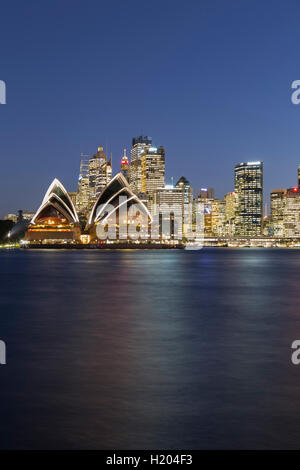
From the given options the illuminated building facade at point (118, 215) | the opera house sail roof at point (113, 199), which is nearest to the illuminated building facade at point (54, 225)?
the illuminated building facade at point (118, 215)

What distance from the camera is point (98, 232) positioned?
154 meters

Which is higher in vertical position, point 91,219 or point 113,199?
point 113,199

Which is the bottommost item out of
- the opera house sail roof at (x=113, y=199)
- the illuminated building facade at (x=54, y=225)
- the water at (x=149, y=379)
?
the water at (x=149, y=379)

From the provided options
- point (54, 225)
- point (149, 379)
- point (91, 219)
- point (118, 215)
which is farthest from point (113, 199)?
point (149, 379)

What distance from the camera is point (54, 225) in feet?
495

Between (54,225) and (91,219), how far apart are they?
11871mm

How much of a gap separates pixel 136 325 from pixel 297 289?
18.7 meters

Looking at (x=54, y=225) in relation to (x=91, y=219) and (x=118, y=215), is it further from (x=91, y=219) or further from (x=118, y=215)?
(x=118, y=215)

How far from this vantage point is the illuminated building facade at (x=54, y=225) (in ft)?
464

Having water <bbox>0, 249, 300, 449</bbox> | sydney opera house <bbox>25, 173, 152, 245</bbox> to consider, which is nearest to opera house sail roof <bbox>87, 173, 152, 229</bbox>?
sydney opera house <bbox>25, 173, 152, 245</bbox>

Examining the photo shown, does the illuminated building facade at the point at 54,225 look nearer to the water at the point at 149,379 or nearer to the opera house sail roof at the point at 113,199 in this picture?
the opera house sail roof at the point at 113,199

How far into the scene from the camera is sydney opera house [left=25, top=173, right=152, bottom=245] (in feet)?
432
